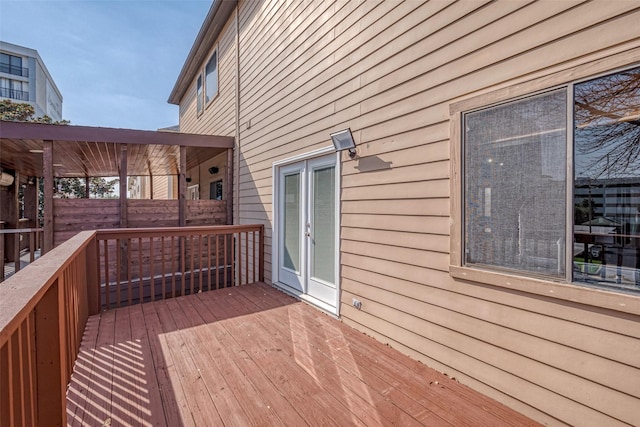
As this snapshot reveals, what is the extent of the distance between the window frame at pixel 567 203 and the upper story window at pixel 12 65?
3975 centimetres

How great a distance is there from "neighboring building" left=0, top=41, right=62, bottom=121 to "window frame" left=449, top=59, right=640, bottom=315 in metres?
38.8

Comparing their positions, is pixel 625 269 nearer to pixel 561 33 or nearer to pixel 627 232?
pixel 627 232

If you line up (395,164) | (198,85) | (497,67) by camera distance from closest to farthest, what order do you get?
(497,67) < (395,164) < (198,85)

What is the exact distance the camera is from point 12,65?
2778 cm

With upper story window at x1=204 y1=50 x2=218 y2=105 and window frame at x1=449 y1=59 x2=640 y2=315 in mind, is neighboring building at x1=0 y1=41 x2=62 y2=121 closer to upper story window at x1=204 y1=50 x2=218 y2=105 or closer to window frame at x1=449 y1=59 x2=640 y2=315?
upper story window at x1=204 y1=50 x2=218 y2=105

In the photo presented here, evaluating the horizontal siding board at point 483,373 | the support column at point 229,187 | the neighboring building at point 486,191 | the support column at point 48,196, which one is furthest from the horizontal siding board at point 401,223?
the support column at point 48,196

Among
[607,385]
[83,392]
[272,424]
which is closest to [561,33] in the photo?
[607,385]

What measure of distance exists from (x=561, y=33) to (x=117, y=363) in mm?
3774

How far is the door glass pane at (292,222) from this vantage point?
14.6 feet

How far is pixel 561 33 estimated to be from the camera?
1748 mm

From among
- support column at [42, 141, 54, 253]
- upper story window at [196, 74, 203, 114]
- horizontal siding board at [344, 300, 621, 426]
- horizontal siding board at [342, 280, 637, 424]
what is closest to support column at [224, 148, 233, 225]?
support column at [42, 141, 54, 253]

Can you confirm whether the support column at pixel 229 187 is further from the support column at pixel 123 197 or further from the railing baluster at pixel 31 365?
the railing baluster at pixel 31 365

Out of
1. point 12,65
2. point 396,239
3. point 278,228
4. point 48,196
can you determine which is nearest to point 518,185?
point 396,239

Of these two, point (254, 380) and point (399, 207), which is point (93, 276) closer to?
point (254, 380)
